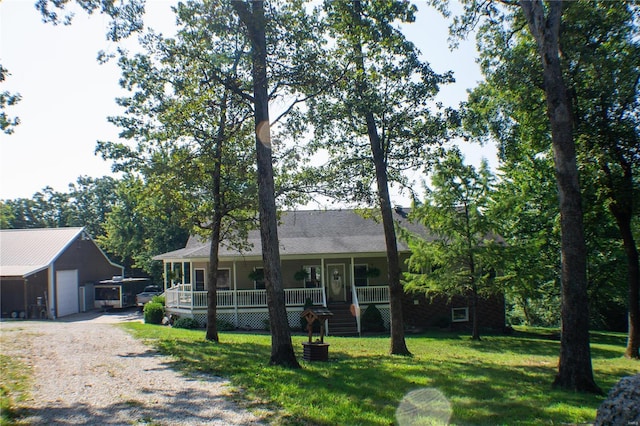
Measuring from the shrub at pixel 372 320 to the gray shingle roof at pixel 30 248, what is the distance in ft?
59.5

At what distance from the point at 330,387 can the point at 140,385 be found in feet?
11.0

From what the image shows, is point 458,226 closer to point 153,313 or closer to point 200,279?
point 200,279

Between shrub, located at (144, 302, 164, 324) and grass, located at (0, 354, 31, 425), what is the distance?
513 inches

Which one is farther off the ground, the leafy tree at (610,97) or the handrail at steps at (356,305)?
the leafy tree at (610,97)

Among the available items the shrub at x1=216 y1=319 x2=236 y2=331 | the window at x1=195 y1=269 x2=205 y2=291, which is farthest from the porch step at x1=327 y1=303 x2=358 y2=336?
the window at x1=195 y1=269 x2=205 y2=291

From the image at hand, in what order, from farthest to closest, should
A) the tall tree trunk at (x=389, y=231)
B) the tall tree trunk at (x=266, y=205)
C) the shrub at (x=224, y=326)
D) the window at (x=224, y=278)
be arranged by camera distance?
1. the window at (x=224, y=278)
2. the shrub at (x=224, y=326)
3. the tall tree trunk at (x=389, y=231)
4. the tall tree trunk at (x=266, y=205)

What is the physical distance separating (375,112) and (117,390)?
9179 millimetres

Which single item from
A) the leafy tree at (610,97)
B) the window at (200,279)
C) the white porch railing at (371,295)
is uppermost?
the leafy tree at (610,97)

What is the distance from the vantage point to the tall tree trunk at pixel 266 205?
10.6 m

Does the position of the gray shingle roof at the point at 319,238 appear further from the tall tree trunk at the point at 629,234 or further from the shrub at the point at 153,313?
the tall tree trunk at the point at 629,234

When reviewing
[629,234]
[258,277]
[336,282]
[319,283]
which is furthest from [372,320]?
[629,234]

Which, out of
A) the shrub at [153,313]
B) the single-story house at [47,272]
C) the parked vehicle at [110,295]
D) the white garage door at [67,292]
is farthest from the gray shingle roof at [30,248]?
the shrub at [153,313]

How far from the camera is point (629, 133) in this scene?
46.5ft

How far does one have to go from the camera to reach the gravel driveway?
671 cm
